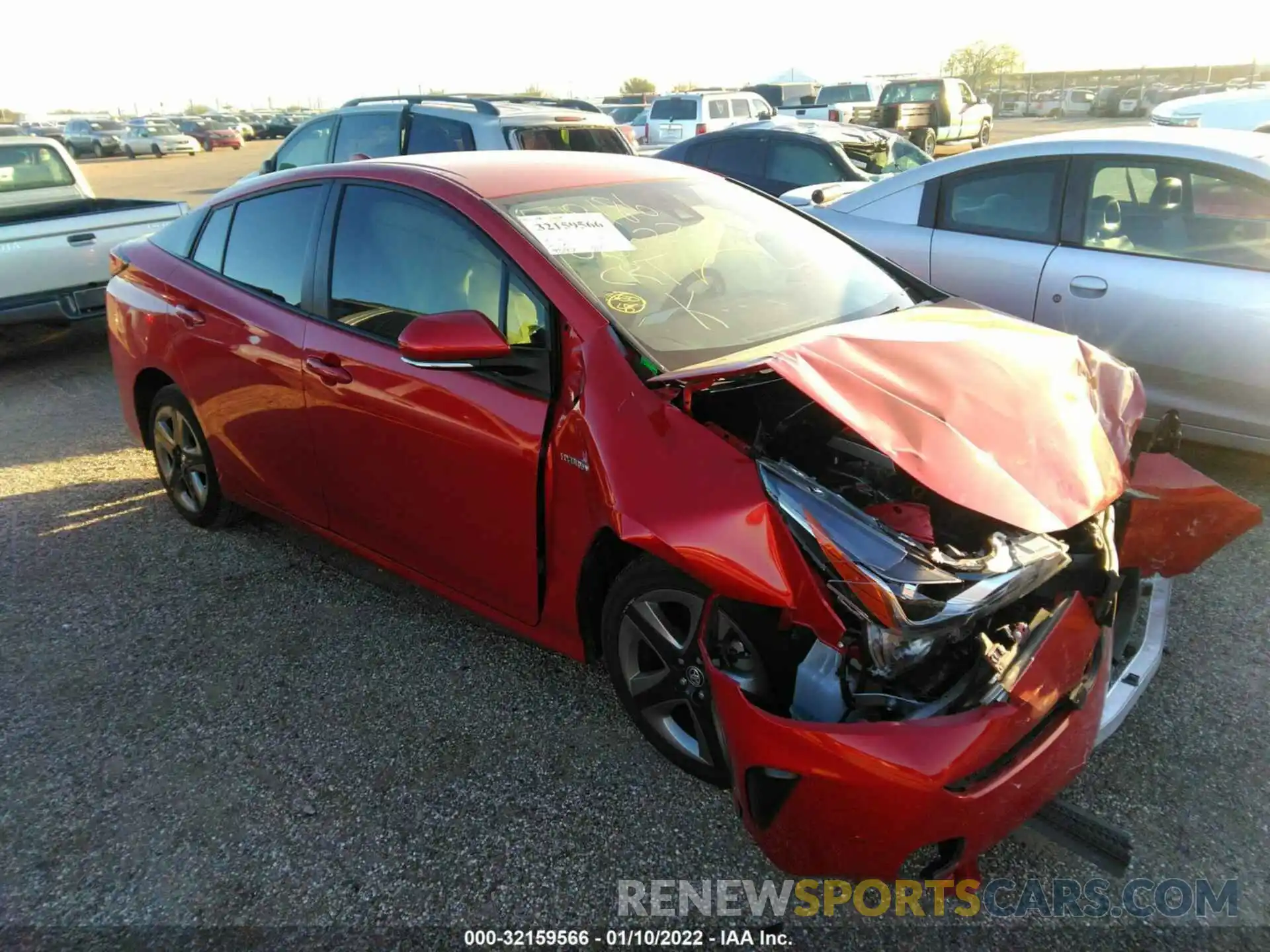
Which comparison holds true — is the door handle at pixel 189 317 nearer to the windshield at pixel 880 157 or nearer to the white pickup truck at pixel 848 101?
the windshield at pixel 880 157

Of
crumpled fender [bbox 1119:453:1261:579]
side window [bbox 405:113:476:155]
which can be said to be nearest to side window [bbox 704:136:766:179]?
side window [bbox 405:113:476:155]

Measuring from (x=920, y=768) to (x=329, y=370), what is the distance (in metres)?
2.38

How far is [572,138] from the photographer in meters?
8.41

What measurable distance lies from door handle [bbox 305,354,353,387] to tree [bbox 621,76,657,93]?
70798 millimetres

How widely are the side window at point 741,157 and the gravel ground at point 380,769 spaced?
6903mm

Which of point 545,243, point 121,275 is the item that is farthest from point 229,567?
point 545,243

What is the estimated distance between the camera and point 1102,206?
467 centimetres

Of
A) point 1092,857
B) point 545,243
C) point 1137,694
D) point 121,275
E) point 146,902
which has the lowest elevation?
point 146,902

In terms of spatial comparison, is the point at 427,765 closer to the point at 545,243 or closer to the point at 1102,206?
the point at 545,243

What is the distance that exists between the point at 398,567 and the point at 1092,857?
2331 millimetres

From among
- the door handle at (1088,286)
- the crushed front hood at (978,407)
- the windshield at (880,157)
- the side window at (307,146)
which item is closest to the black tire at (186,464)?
the crushed front hood at (978,407)

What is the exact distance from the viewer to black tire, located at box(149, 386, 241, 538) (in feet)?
13.8

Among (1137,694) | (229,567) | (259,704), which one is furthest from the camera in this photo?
(229,567)

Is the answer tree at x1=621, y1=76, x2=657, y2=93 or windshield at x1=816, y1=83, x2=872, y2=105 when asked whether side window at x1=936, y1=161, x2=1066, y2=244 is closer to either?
windshield at x1=816, y1=83, x2=872, y2=105
